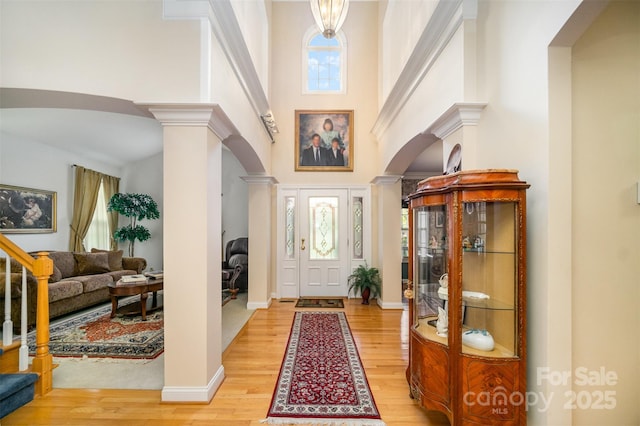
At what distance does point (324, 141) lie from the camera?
6.06 m

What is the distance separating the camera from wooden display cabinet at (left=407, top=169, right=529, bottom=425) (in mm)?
1782

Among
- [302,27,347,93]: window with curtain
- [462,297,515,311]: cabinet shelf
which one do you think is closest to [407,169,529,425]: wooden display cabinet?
[462,297,515,311]: cabinet shelf

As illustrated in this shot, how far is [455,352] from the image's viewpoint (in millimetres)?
1883

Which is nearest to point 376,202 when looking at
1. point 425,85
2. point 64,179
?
point 425,85

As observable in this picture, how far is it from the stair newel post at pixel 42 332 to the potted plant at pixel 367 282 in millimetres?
4298

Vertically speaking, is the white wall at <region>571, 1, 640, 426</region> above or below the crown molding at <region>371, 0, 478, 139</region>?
below

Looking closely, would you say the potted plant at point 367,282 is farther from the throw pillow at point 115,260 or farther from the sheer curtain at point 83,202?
the sheer curtain at point 83,202

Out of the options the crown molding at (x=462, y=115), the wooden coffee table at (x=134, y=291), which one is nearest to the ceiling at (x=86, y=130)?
the wooden coffee table at (x=134, y=291)

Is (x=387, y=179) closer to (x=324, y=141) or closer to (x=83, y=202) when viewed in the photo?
(x=324, y=141)

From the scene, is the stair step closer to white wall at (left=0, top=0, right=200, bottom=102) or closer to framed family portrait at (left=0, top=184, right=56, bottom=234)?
white wall at (left=0, top=0, right=200, bottom=102)

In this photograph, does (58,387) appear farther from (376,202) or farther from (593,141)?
(376,202)

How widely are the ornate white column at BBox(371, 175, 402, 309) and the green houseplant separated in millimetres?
5295

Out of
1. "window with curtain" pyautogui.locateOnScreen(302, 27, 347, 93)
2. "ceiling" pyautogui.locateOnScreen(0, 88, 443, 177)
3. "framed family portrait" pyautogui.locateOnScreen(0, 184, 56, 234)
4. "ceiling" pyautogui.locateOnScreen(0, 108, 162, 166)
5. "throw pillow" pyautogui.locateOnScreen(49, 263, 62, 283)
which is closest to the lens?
"ceiling" pyautogui.locateOnScreen(0, 88, 443, 177)

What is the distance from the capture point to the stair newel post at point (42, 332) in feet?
8.48
